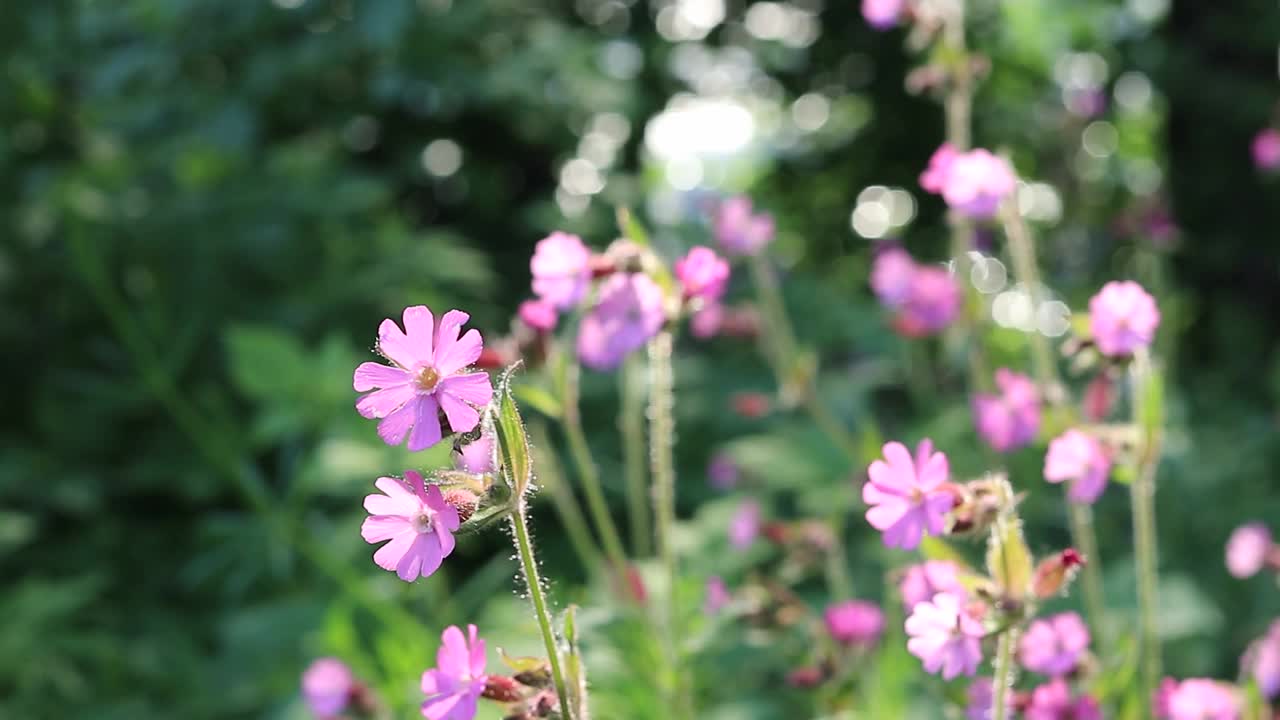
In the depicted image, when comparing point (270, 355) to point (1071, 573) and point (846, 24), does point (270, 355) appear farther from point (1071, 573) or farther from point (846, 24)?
point (846, 24)

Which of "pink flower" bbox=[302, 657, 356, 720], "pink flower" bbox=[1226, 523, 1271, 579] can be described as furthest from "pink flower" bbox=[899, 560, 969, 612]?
"pink flower" bbox=[1226, 523, 1271, 579]

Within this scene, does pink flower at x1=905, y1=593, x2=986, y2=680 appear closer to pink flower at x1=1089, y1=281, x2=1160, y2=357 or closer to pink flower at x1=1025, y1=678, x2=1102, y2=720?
pink flower at x1=1025, y1=678, x2=1102, y2=720

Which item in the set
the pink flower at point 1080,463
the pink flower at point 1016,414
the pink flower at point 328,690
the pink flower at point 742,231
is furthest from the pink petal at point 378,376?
the pink flower at point 742,231

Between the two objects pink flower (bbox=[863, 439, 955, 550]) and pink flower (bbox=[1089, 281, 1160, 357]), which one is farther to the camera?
pink flower (bbox=[1089, 281, 1160, 357])

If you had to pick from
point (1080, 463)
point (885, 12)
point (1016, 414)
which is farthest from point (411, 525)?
point (885, 12)

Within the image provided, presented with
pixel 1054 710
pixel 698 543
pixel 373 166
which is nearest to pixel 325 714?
pixel 698 543

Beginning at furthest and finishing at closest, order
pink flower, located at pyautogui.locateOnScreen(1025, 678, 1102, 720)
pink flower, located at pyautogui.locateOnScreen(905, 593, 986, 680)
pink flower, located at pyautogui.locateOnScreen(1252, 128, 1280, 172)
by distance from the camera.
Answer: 1. pink flower, located at pyautogui.locateOnScreen(1252, 128, 1280, 172)
2. pink flower, located at pyautogui.locateOnScreen(1025, 678, 1102, 720)
3. pink flower, located at pyautogui.locateOnScreen(905, 593, 986, 680)
